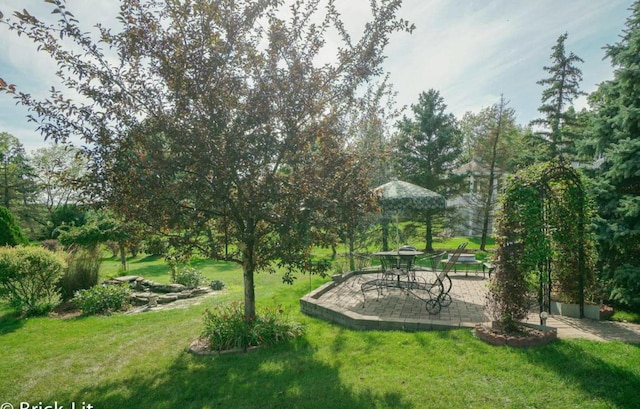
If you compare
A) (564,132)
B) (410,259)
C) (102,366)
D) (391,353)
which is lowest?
(102,366)

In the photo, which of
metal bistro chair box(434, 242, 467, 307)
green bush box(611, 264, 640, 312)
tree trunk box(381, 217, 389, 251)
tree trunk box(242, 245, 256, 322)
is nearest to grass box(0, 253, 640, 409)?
tree trunk box(242, 245, 256, 322)

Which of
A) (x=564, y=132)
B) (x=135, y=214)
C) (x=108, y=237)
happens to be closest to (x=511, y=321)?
(x=135, y=214)

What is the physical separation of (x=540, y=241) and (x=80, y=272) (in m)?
11.2

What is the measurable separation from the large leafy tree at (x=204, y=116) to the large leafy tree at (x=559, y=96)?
1433cm

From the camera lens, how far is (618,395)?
3277 mm

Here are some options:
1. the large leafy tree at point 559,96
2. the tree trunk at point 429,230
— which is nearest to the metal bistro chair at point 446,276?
the large leafy tree at point 559,96

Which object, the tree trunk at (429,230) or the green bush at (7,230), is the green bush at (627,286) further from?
the green bush at (7,230)

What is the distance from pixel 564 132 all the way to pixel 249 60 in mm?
15839

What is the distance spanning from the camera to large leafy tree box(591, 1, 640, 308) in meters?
5.63

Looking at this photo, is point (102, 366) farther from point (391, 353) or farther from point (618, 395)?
point (618, 395)

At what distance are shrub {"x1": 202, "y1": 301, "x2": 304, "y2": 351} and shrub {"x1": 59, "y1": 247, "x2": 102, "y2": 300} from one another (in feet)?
20.3

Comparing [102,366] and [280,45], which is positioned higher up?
[280,45]

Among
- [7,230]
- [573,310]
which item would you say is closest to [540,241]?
[573,310]

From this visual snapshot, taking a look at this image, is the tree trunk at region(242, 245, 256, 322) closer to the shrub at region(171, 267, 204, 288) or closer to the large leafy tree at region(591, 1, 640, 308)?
the large leafy tree at region(591, 1, 640, 308)
